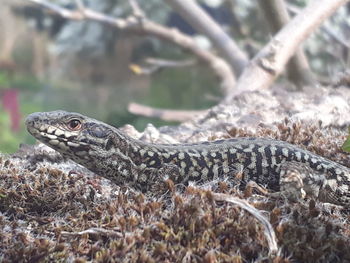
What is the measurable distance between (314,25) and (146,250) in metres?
4.38

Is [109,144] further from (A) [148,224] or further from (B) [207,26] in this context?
(B) [207,26]

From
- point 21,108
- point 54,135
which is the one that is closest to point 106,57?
point 21,108

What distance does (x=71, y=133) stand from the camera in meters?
2.90

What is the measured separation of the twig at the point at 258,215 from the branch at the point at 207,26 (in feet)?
15.2

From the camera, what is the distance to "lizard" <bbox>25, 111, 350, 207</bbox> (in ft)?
9.77

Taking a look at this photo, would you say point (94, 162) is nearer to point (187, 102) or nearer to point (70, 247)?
point (70, 247)

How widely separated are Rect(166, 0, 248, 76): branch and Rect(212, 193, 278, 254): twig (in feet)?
15.2

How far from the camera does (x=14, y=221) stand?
8.43 ft

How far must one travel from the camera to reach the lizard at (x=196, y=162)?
298 centimetres

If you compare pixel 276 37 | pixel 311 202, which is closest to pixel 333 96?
pixel 276 37

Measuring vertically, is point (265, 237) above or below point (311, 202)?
below

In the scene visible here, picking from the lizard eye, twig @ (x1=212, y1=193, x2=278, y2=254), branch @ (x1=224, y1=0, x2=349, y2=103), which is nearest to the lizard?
the lizard eye

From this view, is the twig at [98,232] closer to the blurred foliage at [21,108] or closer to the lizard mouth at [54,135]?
the lizard mouth at [54,135]

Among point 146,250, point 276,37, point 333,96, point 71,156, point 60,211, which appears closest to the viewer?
point 146,250
